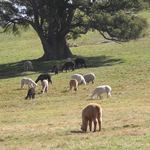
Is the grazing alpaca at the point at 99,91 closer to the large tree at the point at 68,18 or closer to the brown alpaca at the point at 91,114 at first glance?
the brown alpaca at the point at 91,114

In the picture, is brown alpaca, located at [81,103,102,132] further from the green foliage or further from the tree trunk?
the tree trunk

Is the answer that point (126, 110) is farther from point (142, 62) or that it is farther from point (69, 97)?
point (142, 62)

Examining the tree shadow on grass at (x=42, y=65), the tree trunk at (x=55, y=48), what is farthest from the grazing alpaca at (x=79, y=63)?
the tree trunk at (x=55, y=48)

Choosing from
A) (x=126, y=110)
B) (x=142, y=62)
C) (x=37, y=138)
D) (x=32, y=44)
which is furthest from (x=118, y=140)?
(x=32, y=44)

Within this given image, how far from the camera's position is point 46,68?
49.3 m

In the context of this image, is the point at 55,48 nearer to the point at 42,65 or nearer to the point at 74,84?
the point at 42,65

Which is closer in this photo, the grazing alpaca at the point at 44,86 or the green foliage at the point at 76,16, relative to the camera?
the grazing alpaca at the point at 44,86

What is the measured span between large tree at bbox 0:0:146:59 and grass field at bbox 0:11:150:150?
2.88 m

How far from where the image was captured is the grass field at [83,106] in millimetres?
16000

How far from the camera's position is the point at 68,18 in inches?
2249

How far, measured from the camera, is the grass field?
52.5ft

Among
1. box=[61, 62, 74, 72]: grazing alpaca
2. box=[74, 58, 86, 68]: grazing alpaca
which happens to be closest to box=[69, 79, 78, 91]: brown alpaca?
box=[61, 62, 74, 72]: grazing alpaca

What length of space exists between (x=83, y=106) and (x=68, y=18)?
30549 millimetres

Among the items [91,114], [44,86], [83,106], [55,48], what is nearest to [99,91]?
[83,106]
